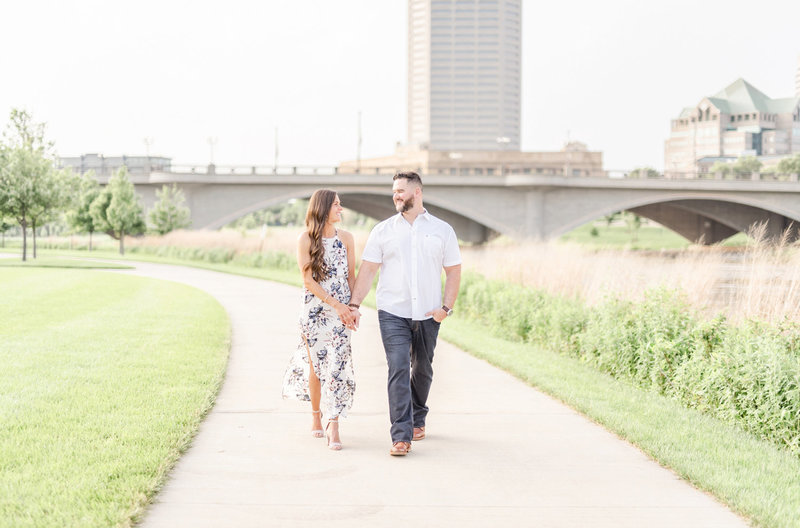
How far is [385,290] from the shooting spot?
5871 millimetres

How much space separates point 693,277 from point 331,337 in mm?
7597

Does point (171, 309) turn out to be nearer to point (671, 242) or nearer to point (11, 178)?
point (11, 178)

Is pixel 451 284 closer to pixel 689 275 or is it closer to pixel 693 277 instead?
pixel 693 277

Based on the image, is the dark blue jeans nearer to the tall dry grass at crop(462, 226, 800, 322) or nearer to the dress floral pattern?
the dress floral pattern

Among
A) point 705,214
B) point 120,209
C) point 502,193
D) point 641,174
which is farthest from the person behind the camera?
point 705,214

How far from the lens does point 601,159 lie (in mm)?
122062

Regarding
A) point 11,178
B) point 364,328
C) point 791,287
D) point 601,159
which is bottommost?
point 364,328

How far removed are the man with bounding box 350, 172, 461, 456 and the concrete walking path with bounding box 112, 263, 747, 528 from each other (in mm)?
563

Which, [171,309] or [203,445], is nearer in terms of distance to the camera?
[203,445]

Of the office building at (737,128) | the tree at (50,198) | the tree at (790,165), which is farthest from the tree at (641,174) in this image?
the office building at (737,128)

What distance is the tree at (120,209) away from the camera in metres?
42.0

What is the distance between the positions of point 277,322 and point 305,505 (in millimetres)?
9293

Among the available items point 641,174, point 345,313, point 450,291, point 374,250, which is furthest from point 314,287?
point 641,174

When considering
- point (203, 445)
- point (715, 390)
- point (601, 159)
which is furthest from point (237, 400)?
point (601, 159)
